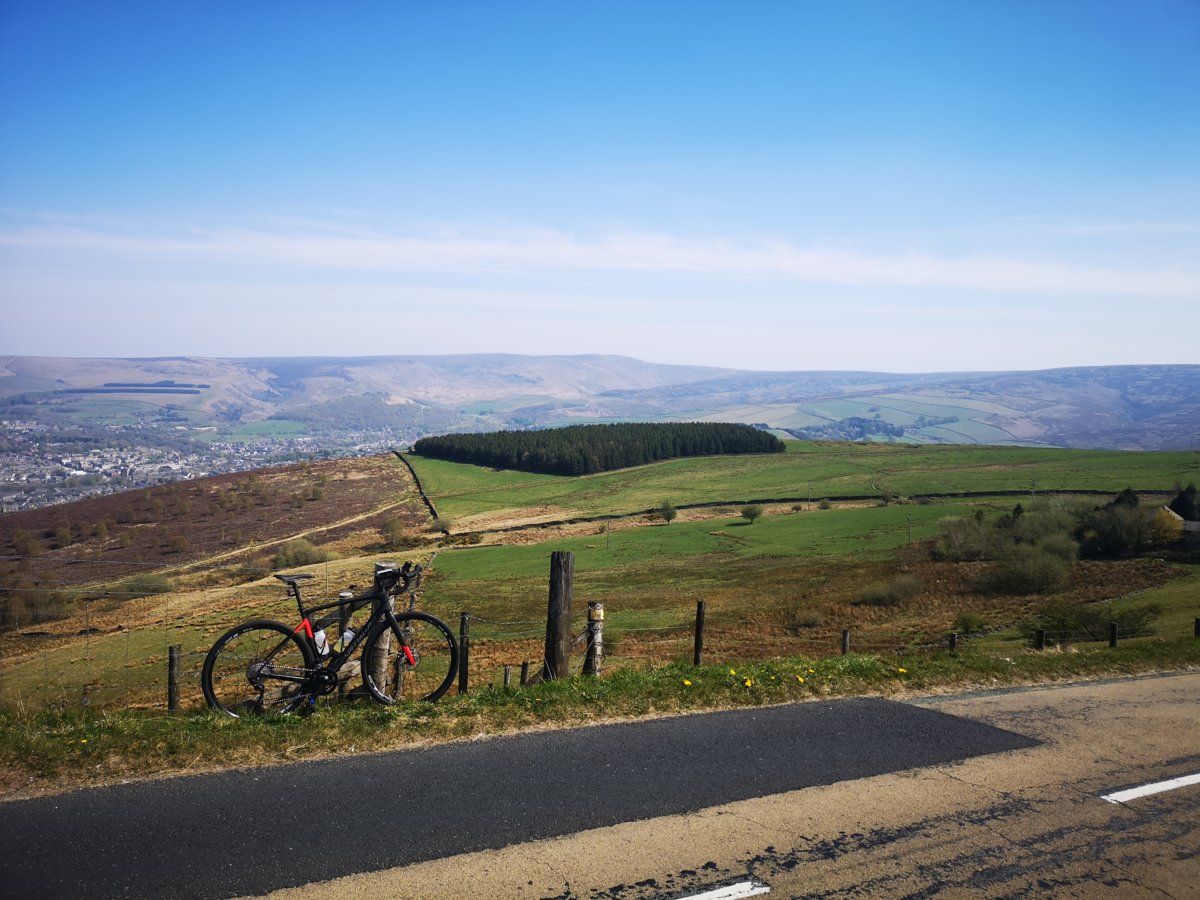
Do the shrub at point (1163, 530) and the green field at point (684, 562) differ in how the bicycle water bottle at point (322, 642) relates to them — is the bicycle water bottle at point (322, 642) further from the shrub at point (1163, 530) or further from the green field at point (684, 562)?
the shrub at point (1163, 530)

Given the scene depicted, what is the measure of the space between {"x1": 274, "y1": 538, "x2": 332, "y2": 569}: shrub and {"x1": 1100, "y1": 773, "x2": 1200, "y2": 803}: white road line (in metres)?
69.2

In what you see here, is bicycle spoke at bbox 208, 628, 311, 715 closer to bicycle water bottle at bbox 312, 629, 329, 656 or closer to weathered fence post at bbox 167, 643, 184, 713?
bicycle water bottle at bbox 312, 629, 329, 656

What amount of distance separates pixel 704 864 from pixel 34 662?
41135mm

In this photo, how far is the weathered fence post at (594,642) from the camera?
498 inches

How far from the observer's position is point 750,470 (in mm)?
126750

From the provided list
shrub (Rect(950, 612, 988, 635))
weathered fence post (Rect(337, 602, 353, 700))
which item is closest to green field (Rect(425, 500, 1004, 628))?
shrub (Rect(950, 612, 988, 635))

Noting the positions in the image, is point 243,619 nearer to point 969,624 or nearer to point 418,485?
point 969,624

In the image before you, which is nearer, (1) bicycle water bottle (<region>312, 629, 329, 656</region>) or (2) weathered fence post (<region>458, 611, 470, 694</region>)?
(1) bicycle water bottle (<region>312, 629, 329, 656</region>)

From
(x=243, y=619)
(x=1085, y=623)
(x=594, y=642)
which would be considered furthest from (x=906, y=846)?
(x=243, y=619)

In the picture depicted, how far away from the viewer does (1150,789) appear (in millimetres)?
7871

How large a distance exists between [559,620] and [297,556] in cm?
6569

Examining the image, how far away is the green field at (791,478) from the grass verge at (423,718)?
258 ft

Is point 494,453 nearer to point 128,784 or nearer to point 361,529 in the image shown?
point 361,529

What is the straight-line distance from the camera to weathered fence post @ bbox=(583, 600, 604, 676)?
1266cm
